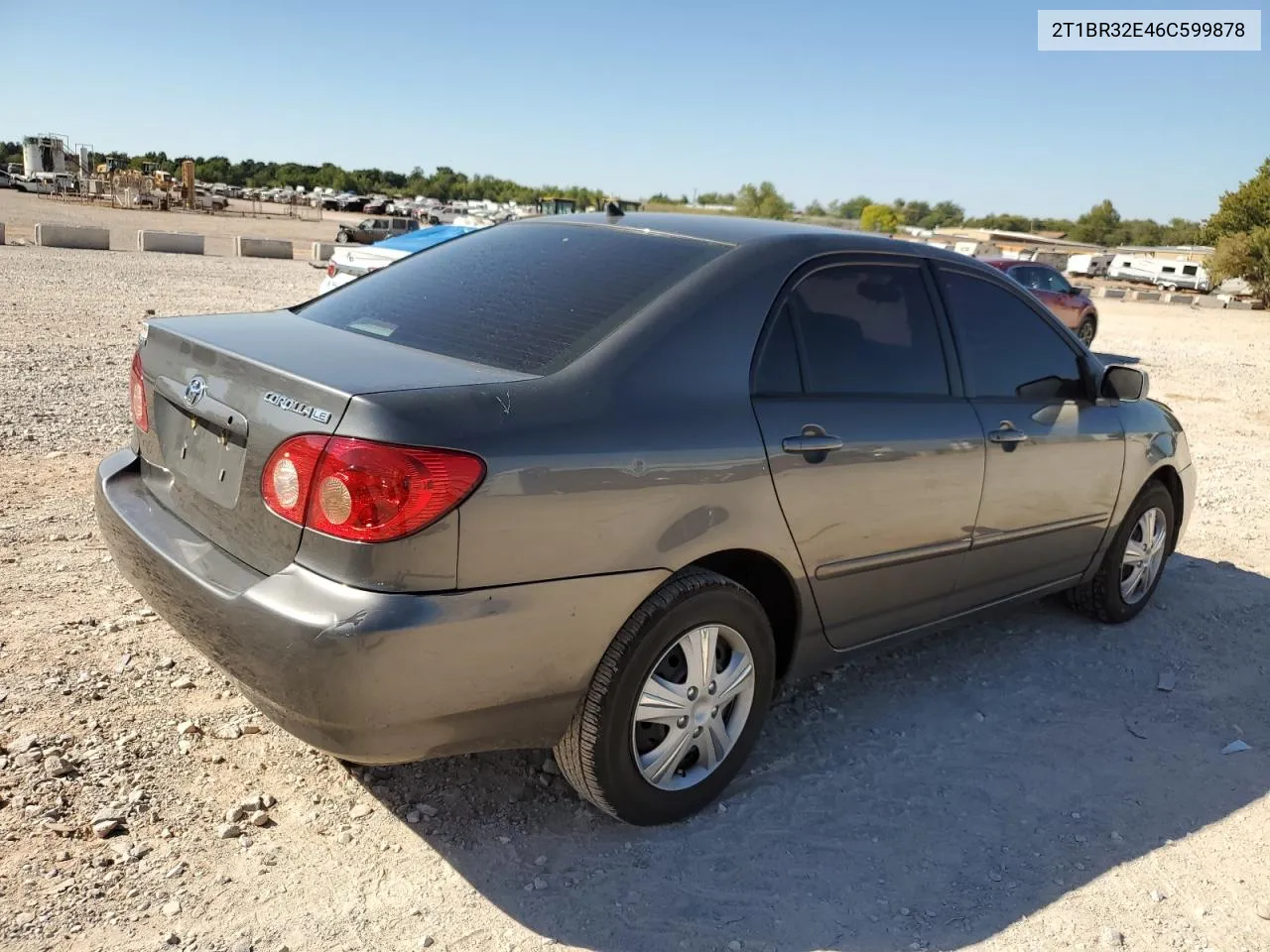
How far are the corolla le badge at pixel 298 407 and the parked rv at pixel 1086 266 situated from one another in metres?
54.8

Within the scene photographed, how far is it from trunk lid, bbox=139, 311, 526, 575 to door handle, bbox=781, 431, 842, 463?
2.86 ft

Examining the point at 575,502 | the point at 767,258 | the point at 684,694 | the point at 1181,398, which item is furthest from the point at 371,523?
the point at 1181,398

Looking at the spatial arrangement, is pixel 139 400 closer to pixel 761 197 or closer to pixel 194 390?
pixel 194 390

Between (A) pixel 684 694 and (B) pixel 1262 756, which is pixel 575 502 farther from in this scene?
(B) pixel 1262 756

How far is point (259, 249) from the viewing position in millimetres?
27781

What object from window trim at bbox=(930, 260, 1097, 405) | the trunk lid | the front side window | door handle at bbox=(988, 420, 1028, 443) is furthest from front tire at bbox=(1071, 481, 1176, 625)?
the front side window

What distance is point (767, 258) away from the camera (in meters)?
3.25

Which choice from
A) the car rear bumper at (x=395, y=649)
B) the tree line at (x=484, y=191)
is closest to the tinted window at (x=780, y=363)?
the car rear bumper at (x=395, y=649)

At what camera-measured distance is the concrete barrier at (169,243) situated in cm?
2566

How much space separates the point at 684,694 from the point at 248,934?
4.15 feet

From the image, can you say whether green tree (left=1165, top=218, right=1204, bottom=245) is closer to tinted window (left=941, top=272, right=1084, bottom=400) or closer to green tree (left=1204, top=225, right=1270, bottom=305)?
green tree (left=1204, top=225, right=1270, bottom=305)

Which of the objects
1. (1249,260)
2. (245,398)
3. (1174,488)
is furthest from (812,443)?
(1249,260)

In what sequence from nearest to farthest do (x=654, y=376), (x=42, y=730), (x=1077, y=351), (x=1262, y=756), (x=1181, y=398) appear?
(x=654, y=376), (x=42, y=730), (x=1262, y=756), (x=1077, y=351), (x=1181, y=398)

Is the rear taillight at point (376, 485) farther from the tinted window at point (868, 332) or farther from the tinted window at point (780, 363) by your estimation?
the tinted window at point (868, 332)
